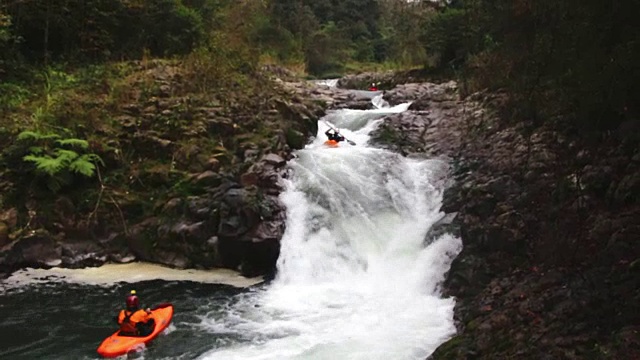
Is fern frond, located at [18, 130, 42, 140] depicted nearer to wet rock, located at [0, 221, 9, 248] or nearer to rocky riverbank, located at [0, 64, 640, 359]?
rocky riverbank, located at [0, 64, 640, 359]

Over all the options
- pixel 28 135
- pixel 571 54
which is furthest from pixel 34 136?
pixel 571 54

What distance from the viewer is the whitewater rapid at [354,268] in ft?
23.3

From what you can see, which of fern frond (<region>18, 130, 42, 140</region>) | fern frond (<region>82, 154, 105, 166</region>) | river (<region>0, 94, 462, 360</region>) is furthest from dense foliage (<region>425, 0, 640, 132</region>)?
fern frond (<region>18, 130, 42, 140</region>)

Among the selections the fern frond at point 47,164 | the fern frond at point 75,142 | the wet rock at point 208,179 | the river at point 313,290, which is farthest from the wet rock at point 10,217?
the wet rock at point 208,179

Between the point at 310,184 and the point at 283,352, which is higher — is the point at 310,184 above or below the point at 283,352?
above

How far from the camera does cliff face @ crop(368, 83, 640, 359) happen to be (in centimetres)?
524

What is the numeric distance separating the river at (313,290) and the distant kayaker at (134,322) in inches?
9.9

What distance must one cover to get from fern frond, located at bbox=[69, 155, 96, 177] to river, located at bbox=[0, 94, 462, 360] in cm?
187

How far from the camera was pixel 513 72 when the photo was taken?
6.89 metres

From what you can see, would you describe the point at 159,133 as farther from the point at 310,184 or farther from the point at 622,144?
the point at 622,144

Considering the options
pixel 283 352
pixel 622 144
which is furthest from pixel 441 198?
pixel 283 352

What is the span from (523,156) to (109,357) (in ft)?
24.4

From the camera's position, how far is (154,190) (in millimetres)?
10938

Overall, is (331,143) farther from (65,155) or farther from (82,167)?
(65,155)
